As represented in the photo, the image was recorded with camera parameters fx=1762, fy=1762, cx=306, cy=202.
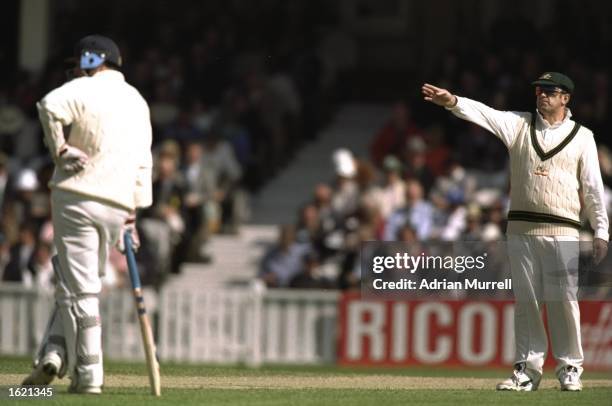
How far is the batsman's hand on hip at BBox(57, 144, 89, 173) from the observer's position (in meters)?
10.3

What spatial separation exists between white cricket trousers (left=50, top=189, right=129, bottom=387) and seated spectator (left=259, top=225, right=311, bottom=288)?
9798 mm

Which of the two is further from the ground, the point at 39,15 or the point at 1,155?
the point at 39,15

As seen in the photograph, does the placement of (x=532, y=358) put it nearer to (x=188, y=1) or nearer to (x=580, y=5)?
(x=580, y=5)

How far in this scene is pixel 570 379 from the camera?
1153cm

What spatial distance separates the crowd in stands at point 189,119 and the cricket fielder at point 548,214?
913cm

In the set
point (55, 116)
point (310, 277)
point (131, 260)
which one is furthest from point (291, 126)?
point (55, 116)

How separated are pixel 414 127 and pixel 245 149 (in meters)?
2.41

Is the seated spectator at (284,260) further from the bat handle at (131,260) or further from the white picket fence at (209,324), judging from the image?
the bat handle at (131,260)

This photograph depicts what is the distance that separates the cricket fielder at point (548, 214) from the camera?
11492mm

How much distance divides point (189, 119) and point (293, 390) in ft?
42.4

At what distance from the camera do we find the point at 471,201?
66.6ft

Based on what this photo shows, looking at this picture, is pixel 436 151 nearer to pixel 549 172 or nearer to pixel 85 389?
pixel 549 172

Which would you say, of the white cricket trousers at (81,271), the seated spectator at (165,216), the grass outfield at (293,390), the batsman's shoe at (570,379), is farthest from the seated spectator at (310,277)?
the white cricket trousers at (81,271)

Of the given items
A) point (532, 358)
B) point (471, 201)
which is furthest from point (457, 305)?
point (532, 358)
